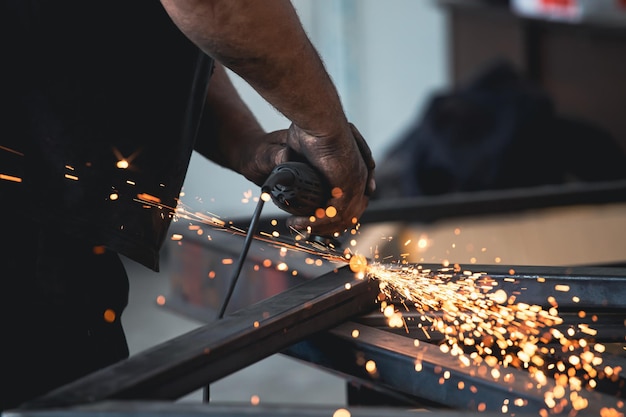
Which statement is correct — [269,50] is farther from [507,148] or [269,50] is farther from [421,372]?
[507,148]

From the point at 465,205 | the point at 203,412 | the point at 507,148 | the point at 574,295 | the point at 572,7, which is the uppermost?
the point at 572,7

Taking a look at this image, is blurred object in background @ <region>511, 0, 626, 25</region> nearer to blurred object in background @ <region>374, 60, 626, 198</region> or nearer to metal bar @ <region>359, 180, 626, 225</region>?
blurred object in background @ <region>374, 60, 626, 198</region>

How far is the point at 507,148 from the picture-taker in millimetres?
3686

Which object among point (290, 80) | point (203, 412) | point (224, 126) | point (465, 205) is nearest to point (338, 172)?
point (290, 80)

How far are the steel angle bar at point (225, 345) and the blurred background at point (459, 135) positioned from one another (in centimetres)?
62

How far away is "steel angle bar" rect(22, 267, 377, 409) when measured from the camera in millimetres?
867

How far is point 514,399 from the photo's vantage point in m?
0.87

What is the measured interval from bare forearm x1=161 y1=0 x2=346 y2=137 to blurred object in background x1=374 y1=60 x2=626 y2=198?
8.88 feet

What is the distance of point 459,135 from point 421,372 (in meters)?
3.02

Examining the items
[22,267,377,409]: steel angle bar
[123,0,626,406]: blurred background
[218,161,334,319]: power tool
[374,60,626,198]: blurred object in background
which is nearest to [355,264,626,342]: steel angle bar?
[22,267,377,409]: steel angle bar

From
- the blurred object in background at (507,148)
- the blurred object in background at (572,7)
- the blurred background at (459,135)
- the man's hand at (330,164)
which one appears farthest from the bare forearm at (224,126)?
the blurred object in background at (572,7)

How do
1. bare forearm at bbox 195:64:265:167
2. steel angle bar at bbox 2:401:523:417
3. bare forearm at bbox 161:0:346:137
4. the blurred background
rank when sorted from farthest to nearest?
the blurred background < bare forearm at bbox 195:64:265:167 < bare forearm at bbox 161:0:346:137 < steel angle bar at bbox 2:401:523:417

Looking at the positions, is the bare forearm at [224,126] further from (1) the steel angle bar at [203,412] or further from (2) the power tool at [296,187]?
(1) the steel angle bar at [203,412]

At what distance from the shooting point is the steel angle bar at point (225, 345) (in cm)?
87
